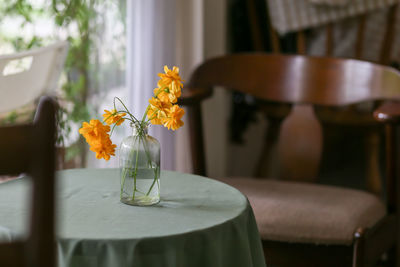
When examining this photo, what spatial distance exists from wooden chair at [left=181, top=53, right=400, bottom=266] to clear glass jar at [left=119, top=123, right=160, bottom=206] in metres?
0.53

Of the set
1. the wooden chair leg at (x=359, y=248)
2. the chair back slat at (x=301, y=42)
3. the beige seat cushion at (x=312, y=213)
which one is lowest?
the wooden chair leg at (x=359, y=248)

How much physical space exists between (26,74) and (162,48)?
88 centimetres

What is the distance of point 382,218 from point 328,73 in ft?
1.83

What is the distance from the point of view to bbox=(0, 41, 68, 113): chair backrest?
1872mm

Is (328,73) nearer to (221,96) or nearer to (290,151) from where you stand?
(290,151)

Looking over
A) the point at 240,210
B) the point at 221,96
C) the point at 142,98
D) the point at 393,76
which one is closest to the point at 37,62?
the point at 142,98

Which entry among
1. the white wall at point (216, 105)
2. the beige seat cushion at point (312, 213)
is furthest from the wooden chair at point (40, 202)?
the white wall at point (216, 105)

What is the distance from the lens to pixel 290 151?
89.1 inches

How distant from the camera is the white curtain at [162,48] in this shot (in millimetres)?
2555

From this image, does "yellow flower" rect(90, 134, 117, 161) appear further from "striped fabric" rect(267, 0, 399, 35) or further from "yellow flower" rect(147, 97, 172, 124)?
"striped fabric" rect(267, 0, 399, 35)

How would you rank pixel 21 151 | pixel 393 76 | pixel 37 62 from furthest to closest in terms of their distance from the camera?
pixel 393 76, pixel 37 62, pixel 21 151

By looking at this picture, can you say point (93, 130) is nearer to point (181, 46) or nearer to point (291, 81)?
point (291, 81)

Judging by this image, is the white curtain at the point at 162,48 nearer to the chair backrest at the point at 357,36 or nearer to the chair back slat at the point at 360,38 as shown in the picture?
the chair backrest at the point at 357,36

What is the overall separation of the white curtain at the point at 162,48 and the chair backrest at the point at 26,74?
23.3 inches
